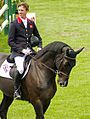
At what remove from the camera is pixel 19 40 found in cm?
1052

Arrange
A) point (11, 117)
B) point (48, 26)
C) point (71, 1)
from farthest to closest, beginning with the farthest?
A: point (71, 1), point (48, 26), point (11, 117)

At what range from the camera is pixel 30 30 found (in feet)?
34.6

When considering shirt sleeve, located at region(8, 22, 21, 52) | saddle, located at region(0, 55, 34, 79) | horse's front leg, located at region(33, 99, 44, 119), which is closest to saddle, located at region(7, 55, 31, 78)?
saddle, located at region(0, 55, 34, 79)

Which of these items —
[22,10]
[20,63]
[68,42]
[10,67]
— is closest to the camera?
[22,10]

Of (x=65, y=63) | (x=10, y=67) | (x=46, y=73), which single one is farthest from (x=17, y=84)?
(x=65, y=63)

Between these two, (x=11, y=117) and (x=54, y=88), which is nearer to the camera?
(x=54, y=88)

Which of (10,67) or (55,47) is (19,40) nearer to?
(10,67)

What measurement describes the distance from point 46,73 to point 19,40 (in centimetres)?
93

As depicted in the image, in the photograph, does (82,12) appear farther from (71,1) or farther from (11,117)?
(11,117)

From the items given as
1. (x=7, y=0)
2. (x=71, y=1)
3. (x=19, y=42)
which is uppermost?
(x=19, y=42)

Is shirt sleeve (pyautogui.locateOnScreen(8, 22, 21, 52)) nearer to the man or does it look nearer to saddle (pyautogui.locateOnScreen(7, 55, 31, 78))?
the man

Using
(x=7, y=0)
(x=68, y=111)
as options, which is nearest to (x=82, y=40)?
(x=7, y=0)

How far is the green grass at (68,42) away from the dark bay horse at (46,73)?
2.10 metres

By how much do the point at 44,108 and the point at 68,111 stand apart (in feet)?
9.18
